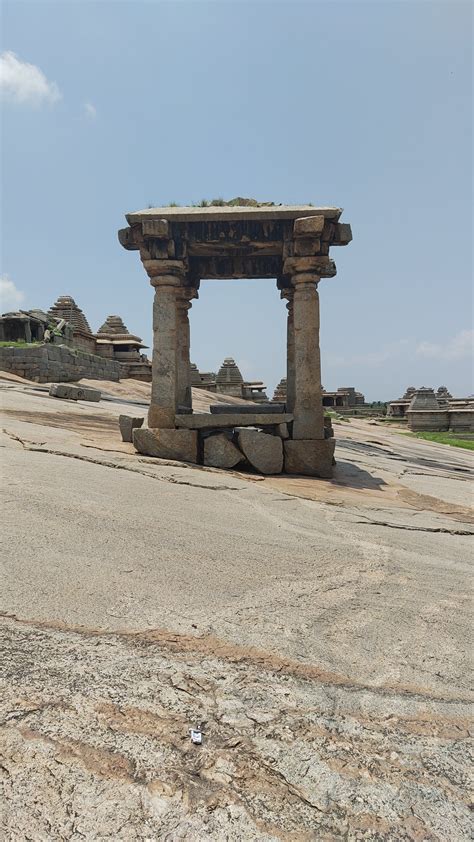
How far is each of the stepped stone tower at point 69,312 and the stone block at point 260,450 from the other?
24.4 metres

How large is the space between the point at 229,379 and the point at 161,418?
Result: 2431 centimetres

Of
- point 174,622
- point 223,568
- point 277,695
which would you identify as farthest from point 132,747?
point 223,568

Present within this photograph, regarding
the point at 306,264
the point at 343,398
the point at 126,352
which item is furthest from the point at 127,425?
the point at 343,398

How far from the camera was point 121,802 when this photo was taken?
1218 mm

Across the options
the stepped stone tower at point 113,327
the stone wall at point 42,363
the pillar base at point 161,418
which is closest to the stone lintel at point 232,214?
the pillar base at point 161,418

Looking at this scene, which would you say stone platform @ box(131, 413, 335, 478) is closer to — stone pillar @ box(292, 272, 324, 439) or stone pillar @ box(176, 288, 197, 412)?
stone pillar @ box(292, 272, 324, 439)

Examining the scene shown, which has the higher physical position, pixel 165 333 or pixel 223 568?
pixel 165 333

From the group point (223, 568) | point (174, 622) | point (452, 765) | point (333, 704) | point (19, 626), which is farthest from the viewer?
point (223, 568)

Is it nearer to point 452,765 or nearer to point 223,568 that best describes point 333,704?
point 452,765

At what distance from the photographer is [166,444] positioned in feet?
20.6

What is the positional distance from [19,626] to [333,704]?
1280 millimetres

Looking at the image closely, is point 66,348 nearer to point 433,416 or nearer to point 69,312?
point 69,312

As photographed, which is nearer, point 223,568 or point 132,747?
point 132,747

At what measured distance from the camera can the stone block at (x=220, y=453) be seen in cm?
636
